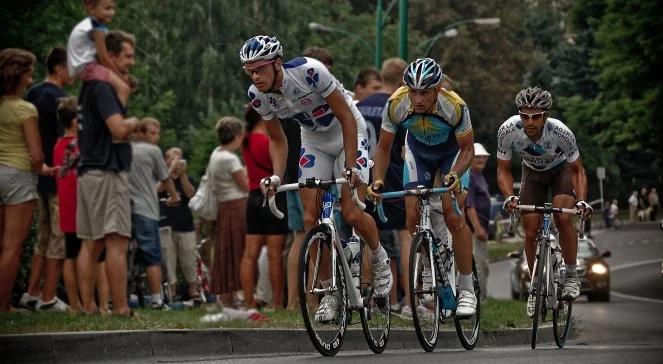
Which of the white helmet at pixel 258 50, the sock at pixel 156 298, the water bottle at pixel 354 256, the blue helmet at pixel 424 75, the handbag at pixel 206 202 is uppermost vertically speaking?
the white helmet at pixel 258 50

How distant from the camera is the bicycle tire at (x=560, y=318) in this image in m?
13.1

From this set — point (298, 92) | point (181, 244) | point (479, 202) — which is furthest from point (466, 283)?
point (181, 244)

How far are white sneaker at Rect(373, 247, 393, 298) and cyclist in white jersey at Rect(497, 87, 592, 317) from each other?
1.58 m

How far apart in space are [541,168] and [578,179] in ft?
1.05

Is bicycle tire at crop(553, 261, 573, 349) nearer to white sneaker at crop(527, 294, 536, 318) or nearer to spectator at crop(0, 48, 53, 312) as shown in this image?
white sneaker at crop(527, 294, 536, 318)

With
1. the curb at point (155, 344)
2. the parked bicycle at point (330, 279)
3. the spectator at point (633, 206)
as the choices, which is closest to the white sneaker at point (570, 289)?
the curb at point (155, 344)

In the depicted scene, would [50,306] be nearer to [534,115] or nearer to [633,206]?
[534,115]

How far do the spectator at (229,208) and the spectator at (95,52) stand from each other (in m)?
2.88

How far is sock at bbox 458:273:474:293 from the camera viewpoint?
12383 millimetres

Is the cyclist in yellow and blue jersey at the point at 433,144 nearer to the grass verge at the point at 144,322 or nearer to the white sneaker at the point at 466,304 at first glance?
the white sneaker at the point at 466,304

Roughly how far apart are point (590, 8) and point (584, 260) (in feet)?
67.9

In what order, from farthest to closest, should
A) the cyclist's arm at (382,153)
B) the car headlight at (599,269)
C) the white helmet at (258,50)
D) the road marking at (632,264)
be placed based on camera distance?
1. the road marking at (632,264)
2. the car headlight at (599,269)
3. the cyclist's arm at (382,153)
4. the white helmet at (258,50)

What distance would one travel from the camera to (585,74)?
238 feet

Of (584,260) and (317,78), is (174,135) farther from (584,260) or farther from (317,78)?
(317,78)
